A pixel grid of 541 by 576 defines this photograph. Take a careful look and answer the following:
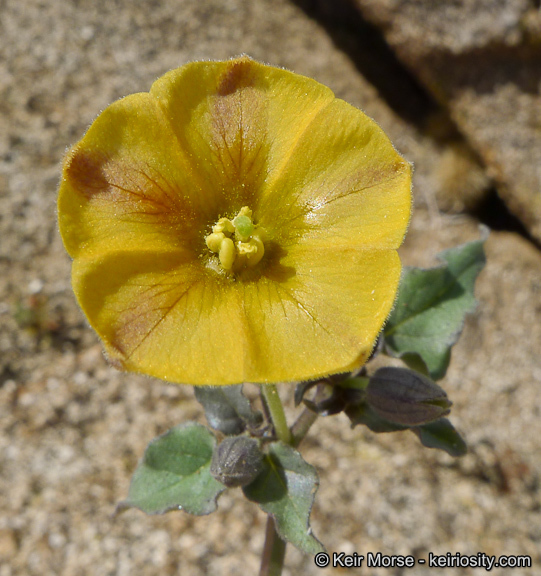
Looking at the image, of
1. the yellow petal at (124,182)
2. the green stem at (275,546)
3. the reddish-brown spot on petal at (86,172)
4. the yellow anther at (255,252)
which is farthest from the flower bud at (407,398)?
the reddish-brown spot on petal at (86,172)

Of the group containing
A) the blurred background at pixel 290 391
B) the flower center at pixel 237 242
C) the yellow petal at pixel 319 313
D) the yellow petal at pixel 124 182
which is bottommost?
the blurred background at pixel 290 391

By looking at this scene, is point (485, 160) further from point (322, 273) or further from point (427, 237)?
point (322, 273)

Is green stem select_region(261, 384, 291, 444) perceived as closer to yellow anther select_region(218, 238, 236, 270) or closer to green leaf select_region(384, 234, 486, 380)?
yellow anther select_region(218, 238, 236, 270)

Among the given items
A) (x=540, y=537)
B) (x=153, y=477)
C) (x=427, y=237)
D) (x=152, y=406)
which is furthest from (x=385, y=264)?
(x=427, y=237)

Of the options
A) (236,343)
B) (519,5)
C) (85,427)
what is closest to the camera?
(236,343)

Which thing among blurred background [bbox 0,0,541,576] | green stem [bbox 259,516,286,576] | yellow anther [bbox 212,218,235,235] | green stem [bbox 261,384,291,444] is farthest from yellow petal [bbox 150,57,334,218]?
blurred background [bbox 0,0,541,576]

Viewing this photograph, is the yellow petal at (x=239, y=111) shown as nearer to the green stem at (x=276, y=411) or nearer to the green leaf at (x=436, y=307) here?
the green stem at (x=276, y=411)

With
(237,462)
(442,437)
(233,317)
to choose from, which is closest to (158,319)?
(233,317)
